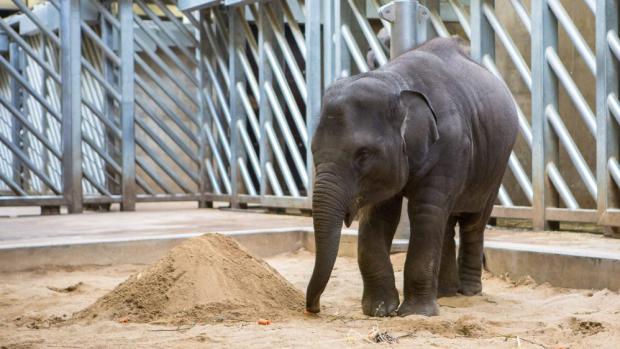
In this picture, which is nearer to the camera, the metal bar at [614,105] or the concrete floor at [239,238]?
the concrete floor at [239,238]

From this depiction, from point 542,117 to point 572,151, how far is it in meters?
0.44

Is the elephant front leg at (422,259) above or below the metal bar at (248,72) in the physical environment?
below

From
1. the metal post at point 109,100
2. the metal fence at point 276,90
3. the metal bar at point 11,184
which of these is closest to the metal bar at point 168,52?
the metal fence at point 276,90

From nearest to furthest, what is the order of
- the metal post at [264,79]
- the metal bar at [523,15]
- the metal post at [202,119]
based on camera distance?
1. the metal bar at [523,15]
2. the metal post at [264,79]
3. the metal post at [202,119]

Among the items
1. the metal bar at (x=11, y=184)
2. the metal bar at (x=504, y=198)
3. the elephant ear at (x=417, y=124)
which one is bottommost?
the metal bar at (x=504, y=198)

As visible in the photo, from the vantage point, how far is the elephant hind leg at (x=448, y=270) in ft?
19.0

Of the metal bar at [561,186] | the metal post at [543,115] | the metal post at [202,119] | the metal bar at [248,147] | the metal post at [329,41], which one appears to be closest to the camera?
the metal bar at [561,186]

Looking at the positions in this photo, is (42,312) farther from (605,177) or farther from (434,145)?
(605,177)

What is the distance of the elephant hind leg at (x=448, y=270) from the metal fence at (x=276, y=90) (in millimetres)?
2014

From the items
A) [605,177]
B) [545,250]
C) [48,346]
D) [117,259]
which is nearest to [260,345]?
[48,346]

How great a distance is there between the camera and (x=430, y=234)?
194 inches

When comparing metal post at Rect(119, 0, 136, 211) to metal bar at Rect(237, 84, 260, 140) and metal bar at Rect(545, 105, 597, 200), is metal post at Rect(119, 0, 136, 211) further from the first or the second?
metal bar at Rect(545, 105, 597, 200)

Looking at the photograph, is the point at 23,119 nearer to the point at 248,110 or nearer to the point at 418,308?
the point at 248,110

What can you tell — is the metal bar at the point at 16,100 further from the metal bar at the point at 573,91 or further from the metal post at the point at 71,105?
the metal bar at the point at 573,91
